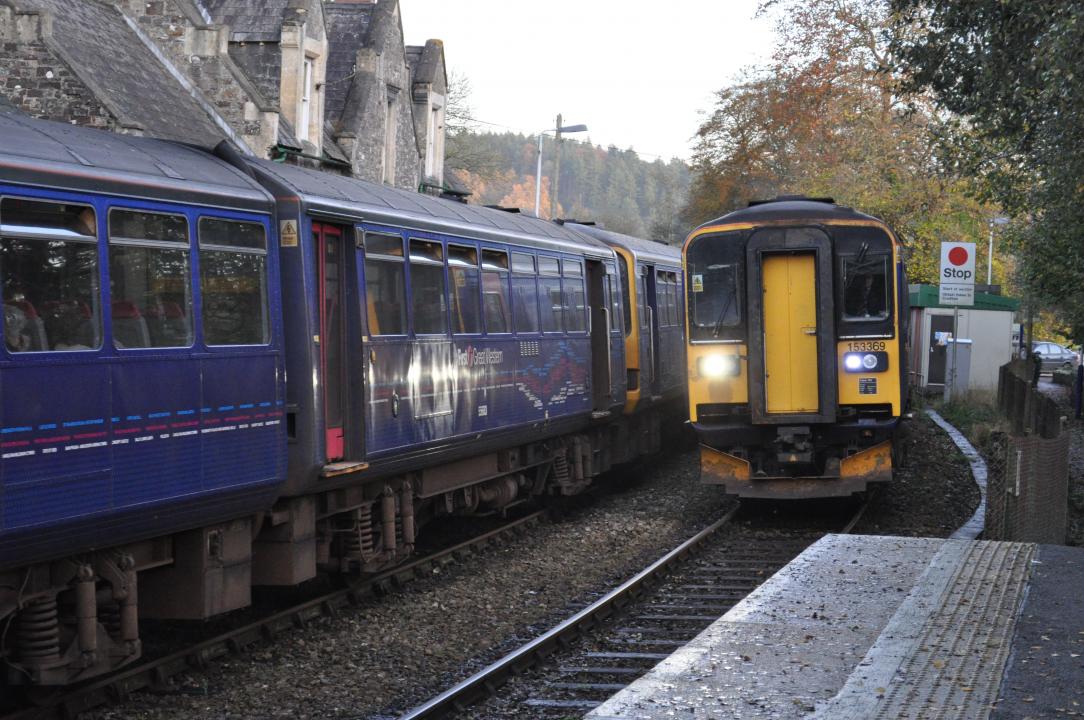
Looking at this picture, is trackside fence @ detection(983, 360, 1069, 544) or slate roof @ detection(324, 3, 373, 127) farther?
slate roof @ detection(324, 3, 373, 127)

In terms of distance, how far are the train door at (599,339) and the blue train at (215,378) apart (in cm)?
335

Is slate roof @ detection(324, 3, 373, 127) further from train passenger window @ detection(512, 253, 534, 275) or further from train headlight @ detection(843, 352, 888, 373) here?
train headlight @ detection(843, 352, 888, 373)

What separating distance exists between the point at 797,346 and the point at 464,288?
4095 millimetres

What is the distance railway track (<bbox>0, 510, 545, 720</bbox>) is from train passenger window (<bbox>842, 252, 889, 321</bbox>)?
16.4 ft

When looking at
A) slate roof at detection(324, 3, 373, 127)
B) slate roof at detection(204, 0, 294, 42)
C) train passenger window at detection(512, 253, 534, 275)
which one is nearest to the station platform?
train passenger window at detection(512, 253, 534, 275)

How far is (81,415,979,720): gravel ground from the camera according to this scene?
25.7 ft

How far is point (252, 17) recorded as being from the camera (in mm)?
27578

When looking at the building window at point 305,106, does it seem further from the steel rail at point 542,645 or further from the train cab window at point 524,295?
the steel rail at point 542,645

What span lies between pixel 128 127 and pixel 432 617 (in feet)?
38.8

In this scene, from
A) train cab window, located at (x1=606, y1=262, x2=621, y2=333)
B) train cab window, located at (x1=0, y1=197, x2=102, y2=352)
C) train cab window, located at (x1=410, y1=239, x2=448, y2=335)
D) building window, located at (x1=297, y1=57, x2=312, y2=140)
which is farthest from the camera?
building window, located at (x1=297, y1=57, x2=312, y2=140)

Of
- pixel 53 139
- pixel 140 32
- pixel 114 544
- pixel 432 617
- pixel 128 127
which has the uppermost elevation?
pixel 140 32

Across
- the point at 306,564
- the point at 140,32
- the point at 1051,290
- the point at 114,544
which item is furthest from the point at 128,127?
the point at 1051,290

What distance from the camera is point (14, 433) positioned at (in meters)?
6.39

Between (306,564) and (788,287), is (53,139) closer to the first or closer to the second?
(306,564)
